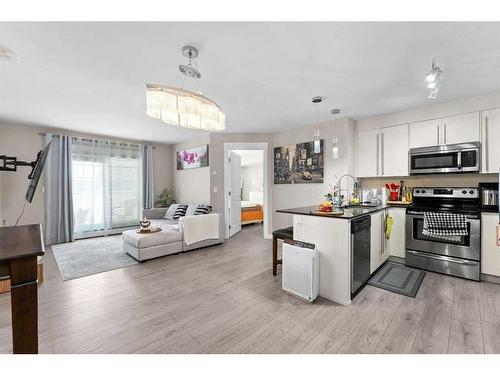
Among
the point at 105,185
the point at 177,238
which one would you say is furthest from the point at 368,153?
the point at 105,185

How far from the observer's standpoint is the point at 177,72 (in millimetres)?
2256

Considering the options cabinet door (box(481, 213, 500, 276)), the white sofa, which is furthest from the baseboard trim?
the white sofa

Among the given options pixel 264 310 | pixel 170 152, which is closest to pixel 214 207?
pixel 170 152

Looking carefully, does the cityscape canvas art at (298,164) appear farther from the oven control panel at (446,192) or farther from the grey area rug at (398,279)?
the grey area rug at (398,279)

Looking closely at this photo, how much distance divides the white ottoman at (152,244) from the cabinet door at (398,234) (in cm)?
340

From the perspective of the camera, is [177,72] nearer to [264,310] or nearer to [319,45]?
[319,45]

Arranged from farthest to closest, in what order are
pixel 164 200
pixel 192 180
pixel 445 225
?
1. pixel 164 200
2. pixel 192 180
3. pixel 445 225

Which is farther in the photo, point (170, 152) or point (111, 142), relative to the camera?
point (170, 152)

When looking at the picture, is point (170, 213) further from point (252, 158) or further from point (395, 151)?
point (395, 151)

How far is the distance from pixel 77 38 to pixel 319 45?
1970 millimetres

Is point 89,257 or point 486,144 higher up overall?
point 486,144

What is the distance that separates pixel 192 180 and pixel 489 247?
5.63 metres

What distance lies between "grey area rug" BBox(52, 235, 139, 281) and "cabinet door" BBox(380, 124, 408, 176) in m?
4.39

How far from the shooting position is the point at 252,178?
855 cm
